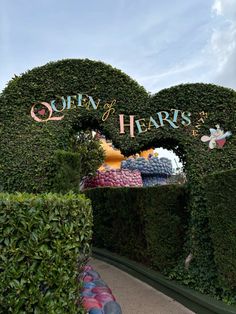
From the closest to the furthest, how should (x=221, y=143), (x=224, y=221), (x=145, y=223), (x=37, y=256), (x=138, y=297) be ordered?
(x=37, y=256), (x=224, y=221), (x=138, y=297), (x=221, y=143), (x=145, y=223)

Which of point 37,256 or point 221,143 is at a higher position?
point 221,143

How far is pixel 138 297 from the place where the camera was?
19.2 ft

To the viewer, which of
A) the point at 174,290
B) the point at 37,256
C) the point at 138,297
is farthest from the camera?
the point at 138,297

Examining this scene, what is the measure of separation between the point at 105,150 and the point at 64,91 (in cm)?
1237

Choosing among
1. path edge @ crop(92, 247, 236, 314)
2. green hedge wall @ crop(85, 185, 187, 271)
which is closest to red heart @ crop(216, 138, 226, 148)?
green hedge wall @ crop(85, 185, 187, 271)

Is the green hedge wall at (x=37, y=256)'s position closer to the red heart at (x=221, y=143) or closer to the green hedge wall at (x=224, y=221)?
the green hedge wall at (x=224, y=221)

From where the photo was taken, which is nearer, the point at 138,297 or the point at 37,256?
the point at 37,256

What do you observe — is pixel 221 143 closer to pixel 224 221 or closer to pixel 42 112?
pixel 224 221

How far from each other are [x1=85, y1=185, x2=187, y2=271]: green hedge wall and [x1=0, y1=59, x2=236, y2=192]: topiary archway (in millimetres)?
790

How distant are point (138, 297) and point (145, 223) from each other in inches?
63.2

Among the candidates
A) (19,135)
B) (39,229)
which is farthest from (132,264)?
(39,229)

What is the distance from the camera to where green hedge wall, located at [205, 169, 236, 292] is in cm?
455

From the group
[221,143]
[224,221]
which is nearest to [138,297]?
[224,221]

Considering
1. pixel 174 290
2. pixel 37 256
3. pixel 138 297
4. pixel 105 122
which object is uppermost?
pixel 105 122
